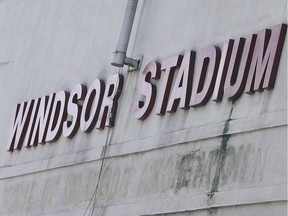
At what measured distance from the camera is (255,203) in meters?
14.6

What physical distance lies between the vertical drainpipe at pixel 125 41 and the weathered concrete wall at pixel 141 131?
0.20 m

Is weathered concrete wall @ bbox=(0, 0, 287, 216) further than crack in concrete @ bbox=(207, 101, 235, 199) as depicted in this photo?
No

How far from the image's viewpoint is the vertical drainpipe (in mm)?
18344

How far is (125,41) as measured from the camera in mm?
18531

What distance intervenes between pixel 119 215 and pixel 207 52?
2956mm

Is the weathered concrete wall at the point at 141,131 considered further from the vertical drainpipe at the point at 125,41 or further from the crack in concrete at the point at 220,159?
the vertical drainpipe at the point at 125,41

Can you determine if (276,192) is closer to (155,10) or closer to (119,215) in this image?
(119,215)

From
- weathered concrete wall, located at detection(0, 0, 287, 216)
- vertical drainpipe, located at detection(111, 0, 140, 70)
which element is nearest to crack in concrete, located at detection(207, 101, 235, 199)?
weathered concrete wall, located at detection(0, 0, 287, 216)

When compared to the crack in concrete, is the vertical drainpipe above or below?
above

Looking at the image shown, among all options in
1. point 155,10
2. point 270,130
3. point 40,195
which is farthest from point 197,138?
point 40,195

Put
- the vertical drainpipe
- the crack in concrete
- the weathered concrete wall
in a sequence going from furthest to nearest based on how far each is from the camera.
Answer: the vertical drainpipe < the crack in concrete < the weathered concrete wall

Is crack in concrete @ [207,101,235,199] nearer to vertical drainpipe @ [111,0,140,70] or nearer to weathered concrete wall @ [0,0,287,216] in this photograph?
weathered concrete wall @ [0,0,287,216]

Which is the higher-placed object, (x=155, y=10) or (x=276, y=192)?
(x=155, y=10)

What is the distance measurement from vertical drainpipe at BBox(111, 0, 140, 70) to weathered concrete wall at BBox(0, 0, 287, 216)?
Result: 0.66 ft
